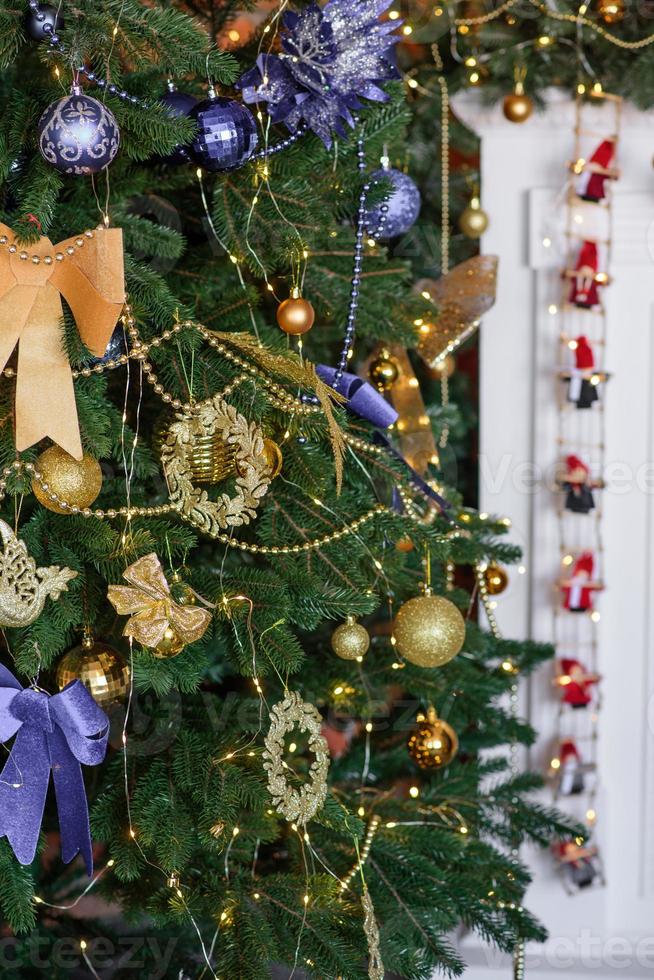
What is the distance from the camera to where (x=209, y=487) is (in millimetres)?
943

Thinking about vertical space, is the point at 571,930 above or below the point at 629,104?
below

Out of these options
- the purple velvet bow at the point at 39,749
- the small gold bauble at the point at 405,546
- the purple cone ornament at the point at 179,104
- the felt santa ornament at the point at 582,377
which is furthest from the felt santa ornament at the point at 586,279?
the purple velvet bow at the point at 39,749

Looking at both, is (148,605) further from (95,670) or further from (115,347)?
(115,347)

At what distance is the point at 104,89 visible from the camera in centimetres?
Answer: 81

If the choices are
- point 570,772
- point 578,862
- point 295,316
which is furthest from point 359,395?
point 578,862

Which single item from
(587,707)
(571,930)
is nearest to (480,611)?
(587,707)

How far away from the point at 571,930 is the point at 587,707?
1.33ft

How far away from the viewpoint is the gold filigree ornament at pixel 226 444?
33.6 inches

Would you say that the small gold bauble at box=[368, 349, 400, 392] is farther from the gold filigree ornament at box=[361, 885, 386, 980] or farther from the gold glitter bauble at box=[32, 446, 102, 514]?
the gold filigree ornament at box=[361, 885, 386, 980]

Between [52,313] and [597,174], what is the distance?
37.6 inches

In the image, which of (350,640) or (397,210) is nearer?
(350,640)

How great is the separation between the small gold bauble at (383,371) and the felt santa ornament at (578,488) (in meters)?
0.43

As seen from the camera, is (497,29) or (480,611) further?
(480,611)

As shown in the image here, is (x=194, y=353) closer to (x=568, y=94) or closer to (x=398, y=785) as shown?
(x=398, y=785)
